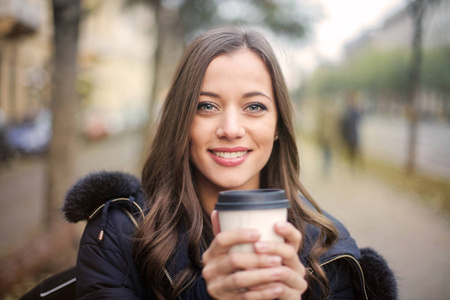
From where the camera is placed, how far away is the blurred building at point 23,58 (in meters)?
18.9

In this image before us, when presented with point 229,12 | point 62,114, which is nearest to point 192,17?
point 229,12

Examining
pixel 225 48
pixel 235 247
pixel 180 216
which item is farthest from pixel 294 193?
pixel 235 247

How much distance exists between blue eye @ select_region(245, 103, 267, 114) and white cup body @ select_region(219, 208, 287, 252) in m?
0.74

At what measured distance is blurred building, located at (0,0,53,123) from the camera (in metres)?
18.9

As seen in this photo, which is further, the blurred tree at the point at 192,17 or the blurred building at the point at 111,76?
the blurred building at the point at 111,76

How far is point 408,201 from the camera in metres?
9.01

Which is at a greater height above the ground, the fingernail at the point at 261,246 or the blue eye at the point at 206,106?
the blue eye at the point at 206,106

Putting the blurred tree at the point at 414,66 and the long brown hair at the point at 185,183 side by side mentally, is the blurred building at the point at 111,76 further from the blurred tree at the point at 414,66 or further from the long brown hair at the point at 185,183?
the long brown hair at the point at 185,183

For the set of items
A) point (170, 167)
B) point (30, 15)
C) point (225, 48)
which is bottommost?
point (170, 167)

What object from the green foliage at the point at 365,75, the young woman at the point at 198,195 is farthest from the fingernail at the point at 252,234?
the green foliage at the point at 365,75

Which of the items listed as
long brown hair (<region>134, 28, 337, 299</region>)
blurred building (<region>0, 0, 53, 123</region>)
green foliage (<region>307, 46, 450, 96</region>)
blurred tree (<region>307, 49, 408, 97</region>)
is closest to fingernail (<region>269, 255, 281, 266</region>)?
long brown hair (<region>134, 28, 337, 299</region>)

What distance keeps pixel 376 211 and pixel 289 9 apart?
710cm

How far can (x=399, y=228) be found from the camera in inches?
275

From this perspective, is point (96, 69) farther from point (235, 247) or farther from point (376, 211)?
point (235, 247)
